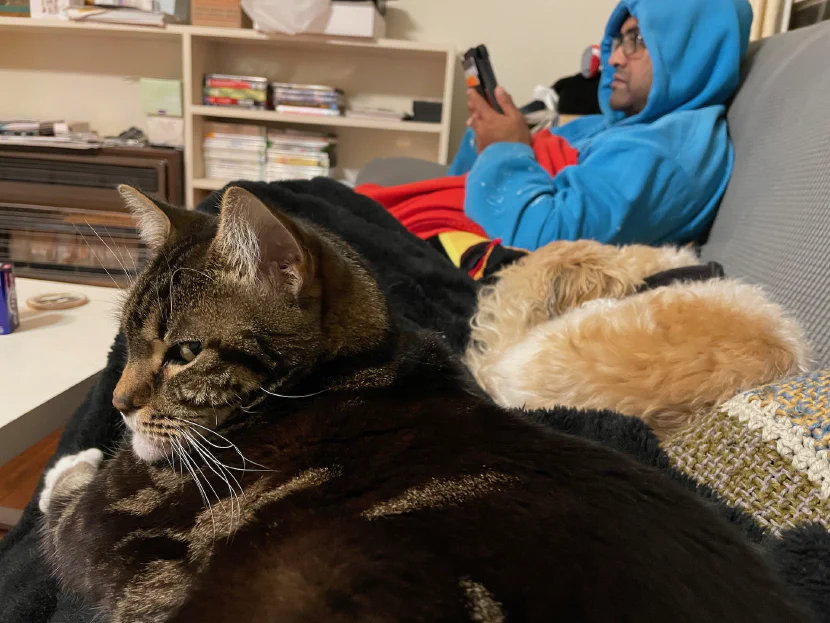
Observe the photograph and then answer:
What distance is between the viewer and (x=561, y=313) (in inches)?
49.1

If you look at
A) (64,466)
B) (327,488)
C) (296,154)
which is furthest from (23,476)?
(296,154)

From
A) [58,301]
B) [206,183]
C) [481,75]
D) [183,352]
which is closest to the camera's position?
[183,352]

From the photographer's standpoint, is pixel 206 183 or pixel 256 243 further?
pixel 206 183

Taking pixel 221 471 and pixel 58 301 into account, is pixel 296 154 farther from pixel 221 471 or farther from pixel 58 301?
pixel 221 471

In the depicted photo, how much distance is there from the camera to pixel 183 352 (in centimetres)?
62

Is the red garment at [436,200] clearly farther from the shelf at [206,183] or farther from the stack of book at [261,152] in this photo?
the shelf at [206,183]

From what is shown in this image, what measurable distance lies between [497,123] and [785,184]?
36.5 inches

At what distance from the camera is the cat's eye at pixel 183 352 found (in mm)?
613

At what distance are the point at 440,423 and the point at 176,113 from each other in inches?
103

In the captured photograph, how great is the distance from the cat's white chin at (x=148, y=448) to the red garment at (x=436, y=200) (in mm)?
1051

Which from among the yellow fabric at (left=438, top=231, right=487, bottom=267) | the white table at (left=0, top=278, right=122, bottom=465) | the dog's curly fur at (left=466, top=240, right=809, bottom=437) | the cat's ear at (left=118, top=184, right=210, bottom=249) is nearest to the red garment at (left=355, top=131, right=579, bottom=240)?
the yellow fabric at (left=438, top=231, right=487, bottom=267)

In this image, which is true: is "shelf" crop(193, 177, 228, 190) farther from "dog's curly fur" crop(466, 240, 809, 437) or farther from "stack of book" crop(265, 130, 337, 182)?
"dog's curly fur" crop(466, 240, 809, 437)

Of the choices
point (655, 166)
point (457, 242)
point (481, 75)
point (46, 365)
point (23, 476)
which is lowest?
point (23, 476)

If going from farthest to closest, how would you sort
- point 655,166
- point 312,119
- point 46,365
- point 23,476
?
point 312,119 < point 23,476 < point 655,166 < point 46,365
